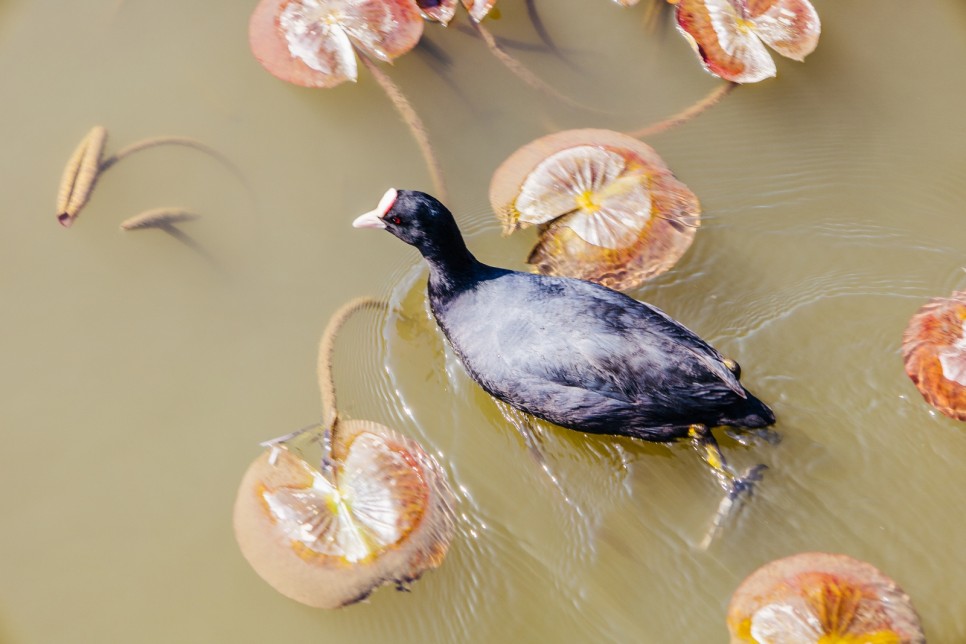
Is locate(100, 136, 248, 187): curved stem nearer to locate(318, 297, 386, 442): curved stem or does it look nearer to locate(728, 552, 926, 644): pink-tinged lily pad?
locate(318, 297, 386, 442): curved stem

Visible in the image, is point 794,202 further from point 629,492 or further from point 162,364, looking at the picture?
point 162,364

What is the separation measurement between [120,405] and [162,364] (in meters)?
0.26

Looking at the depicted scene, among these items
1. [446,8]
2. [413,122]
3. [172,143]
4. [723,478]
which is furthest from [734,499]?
[172,143]

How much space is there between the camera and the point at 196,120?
14.8 ft

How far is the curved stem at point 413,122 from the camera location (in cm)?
434

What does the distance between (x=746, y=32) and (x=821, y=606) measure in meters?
2.73

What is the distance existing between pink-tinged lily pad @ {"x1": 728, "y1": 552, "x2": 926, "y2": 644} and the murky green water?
0.69 ft

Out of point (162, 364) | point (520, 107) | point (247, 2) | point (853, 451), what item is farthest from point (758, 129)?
point (162, 364)

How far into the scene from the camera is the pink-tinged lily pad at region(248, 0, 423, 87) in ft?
13.8

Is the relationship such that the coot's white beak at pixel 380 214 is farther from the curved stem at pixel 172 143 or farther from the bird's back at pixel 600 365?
the curved stem at pixel 172 143

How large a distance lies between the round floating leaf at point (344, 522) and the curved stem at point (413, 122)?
1443 mm

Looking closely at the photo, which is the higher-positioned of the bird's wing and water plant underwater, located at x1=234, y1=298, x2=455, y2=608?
the bird's wing

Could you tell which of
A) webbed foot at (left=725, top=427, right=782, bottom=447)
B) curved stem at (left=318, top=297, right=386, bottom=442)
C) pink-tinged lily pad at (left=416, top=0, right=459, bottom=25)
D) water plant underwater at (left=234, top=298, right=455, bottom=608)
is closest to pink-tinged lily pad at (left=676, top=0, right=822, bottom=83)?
pink-tinged lily pad at (left=416, top=0, right=459, bottom=25)

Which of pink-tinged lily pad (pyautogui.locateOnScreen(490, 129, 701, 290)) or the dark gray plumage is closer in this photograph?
the dark gray plumage
